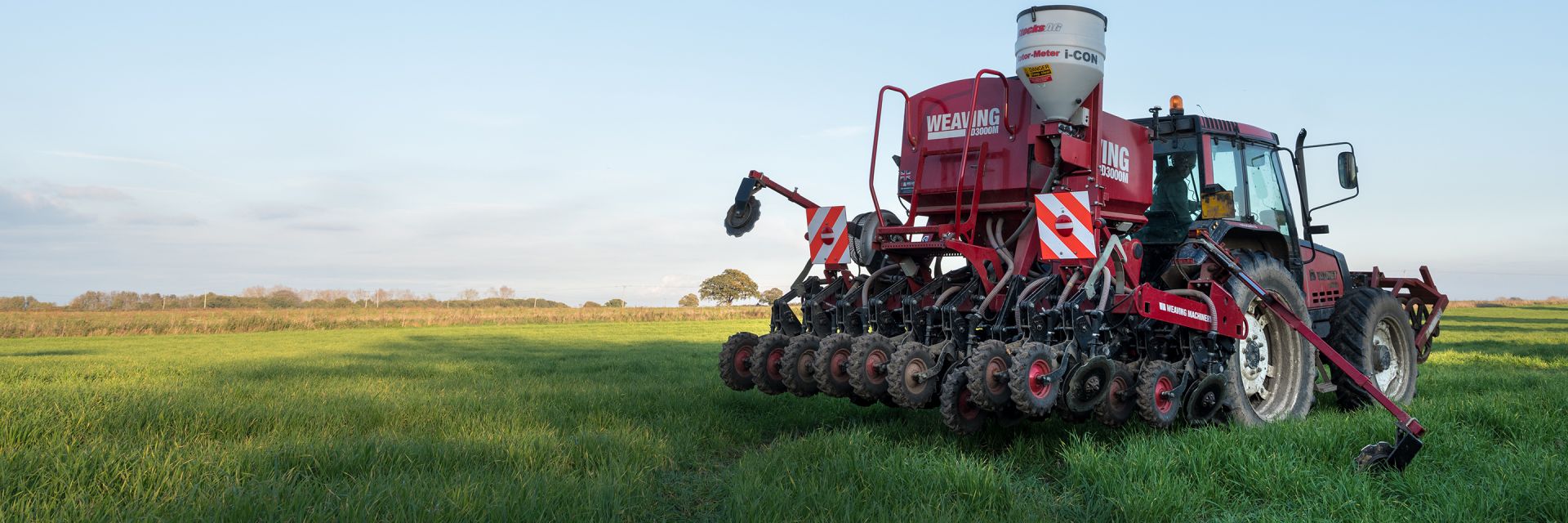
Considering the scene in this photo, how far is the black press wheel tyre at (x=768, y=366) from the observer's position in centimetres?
628

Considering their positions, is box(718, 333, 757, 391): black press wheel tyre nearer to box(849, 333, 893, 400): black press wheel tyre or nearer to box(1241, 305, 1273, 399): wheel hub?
box(849, 333, 893, 400): black press wheel tyre

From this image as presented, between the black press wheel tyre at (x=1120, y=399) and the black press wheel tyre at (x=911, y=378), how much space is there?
0.95 meters

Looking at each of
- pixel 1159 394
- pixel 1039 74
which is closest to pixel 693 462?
pixel 1159 394

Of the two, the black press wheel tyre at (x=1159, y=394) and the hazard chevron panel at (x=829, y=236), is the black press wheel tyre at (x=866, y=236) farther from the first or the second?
the black press wheel tyre at (x=1159, y=394)

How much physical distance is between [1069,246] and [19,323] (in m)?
37.8

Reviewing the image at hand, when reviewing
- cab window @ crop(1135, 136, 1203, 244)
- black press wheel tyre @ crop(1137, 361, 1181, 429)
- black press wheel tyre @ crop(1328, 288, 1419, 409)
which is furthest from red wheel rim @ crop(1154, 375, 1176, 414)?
black press wheel tyre @ crop(1328, 288, 1419, 409)

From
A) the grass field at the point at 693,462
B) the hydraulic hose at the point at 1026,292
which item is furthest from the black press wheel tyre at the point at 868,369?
the hydraulic hose at the point at 1026,292

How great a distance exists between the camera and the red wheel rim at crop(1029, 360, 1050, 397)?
484 cm

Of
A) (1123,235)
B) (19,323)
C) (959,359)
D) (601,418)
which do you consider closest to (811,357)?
(959,359)

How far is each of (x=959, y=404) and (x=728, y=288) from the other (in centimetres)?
6979

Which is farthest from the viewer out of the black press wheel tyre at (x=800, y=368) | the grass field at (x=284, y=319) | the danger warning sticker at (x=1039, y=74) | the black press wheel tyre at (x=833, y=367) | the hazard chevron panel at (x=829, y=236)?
the grass field at (x=284, y=319)

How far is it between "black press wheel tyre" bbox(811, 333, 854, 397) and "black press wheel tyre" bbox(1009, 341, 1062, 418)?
1.20m

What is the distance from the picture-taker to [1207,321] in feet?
Answer: 18.7

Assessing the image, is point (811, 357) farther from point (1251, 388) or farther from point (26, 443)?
point (26, 443)
